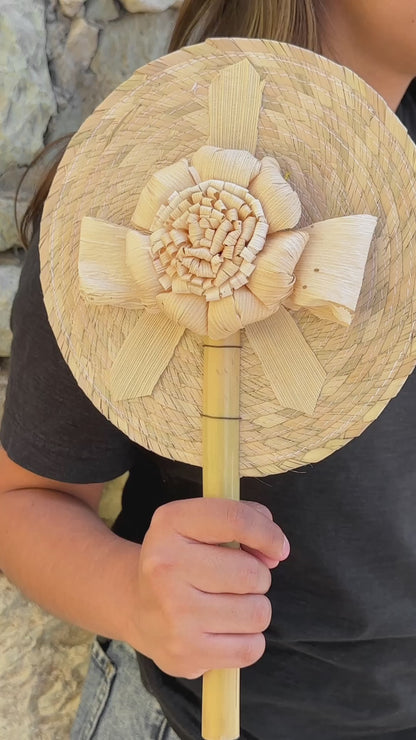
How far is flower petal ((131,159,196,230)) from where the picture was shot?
400mm

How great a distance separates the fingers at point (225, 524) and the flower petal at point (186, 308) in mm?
110

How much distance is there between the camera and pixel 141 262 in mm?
400

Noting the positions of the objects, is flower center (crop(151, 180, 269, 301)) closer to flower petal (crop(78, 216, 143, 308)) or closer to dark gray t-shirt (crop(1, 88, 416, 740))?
flower petal (crop(78, 216, 143, 308))

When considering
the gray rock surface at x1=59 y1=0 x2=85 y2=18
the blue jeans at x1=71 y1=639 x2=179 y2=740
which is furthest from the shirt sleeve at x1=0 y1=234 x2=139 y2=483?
the gray rock surface at x1=59 y1=0 x2=85 y2=18

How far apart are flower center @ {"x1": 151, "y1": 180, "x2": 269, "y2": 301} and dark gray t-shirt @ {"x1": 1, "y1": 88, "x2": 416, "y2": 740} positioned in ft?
0.65

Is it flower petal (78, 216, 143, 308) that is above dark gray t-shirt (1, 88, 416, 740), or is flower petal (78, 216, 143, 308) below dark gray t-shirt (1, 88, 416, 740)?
above

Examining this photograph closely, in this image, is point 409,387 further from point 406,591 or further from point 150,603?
point 150,603

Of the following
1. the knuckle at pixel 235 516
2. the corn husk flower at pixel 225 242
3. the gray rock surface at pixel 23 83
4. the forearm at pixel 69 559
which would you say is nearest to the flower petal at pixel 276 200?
the corn husk flower at pixel 225 242

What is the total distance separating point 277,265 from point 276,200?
0.13 ft

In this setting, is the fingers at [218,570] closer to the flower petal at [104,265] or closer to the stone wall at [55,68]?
the flower petal at [104,265]

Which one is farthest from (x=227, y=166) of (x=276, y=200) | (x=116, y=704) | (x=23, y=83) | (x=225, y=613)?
(x=116, y=704)

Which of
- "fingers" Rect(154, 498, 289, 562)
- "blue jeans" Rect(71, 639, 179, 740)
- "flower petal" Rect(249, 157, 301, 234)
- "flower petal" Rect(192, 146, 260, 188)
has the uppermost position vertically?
"flower petal" Rect(192, 146, 260, 188)

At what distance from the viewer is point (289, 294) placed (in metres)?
0.40

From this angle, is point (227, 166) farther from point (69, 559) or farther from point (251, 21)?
point (69, 559)
